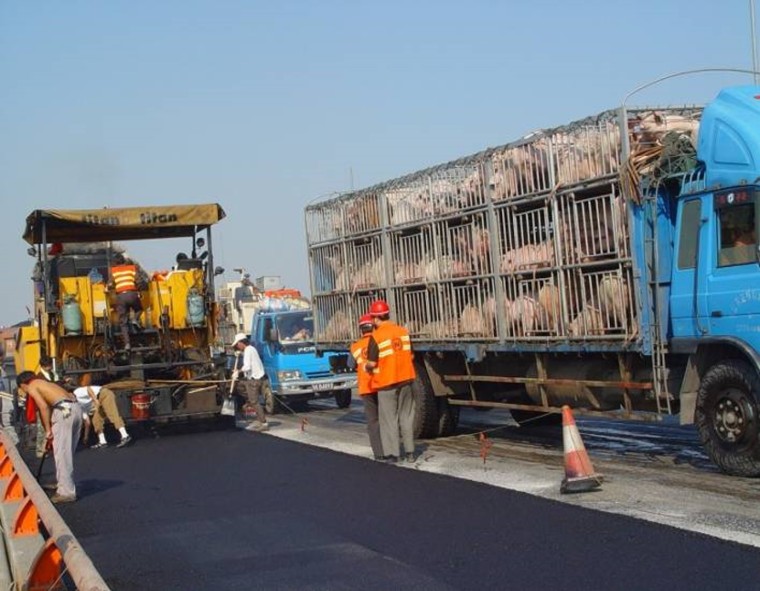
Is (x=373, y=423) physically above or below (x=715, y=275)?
below

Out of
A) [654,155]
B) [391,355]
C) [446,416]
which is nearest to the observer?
[654,155]

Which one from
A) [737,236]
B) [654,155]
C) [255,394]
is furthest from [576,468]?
[255,394]

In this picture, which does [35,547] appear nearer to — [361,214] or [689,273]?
[689,273]

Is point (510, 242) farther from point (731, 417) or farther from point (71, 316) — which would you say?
point (71, 316)

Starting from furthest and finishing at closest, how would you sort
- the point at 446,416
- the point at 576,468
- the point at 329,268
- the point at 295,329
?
the point at 295,329 → the point at 329,268 → the point at 446,416 → the point at 576,468

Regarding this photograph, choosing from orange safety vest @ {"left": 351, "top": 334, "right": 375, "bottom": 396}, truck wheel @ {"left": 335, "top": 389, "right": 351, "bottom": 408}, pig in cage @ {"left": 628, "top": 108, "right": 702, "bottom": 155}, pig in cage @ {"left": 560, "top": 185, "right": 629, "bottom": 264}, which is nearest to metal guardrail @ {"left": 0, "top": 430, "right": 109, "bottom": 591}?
orange safety vest @ {"left": 351, "top": 334, "right": 375, "bottom": 396}

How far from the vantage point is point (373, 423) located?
13.2 meters

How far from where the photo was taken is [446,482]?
1088 centimetres

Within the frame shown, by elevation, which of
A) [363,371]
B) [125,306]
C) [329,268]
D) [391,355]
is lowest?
[363,371]

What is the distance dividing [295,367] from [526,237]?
10.8 meters

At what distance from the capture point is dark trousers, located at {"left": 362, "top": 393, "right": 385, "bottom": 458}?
13109 mm

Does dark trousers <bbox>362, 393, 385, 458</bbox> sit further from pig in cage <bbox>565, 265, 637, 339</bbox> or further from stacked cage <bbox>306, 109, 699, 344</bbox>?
pig in cage <bbox>565, 265, 637, 339</bbox>

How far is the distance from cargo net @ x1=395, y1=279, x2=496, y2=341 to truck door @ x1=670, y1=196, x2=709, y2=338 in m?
2.82

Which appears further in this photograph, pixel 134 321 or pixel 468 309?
pixel 134 321
